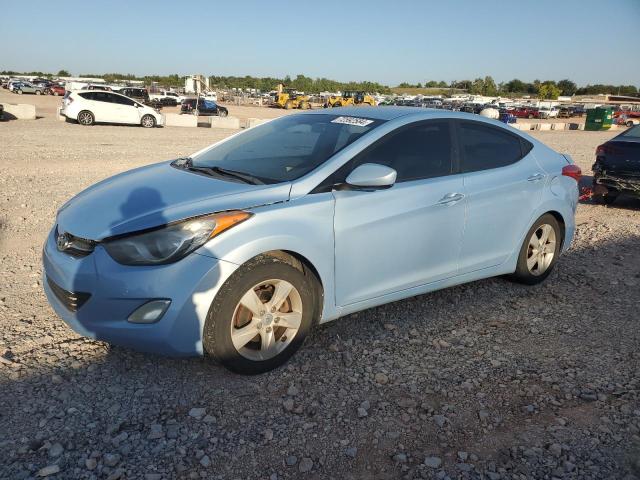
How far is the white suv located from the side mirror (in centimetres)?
2108

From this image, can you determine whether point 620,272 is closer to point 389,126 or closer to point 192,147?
point 389,126

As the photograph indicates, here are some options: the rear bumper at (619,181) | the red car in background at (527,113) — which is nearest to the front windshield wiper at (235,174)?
the rear bumper at (619,181)

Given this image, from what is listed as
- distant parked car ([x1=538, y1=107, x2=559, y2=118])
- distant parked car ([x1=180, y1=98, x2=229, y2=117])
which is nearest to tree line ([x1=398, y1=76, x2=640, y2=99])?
distant parked car ([x1=538, y1=107, x2=559, y2=118])

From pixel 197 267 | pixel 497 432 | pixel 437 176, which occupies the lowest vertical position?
pixel 497 432

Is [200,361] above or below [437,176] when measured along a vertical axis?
below

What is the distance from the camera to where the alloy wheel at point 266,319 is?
10.3 ft

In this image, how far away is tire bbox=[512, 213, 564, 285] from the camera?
15.5ft

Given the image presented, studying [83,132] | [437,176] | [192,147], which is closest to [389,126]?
[437,176]

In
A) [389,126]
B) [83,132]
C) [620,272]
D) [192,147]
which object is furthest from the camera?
[83,132]

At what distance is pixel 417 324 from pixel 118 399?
7.25ft

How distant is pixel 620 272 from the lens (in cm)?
550

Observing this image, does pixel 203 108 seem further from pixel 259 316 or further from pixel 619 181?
pixel 259 316

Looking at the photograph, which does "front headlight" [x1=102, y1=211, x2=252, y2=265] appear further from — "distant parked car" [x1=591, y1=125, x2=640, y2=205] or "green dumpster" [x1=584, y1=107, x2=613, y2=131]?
"green dumpster" [x1=584, y1=107, x2=613, y2=131]

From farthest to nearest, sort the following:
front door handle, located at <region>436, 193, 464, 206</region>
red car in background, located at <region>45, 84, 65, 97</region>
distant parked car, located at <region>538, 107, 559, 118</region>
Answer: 1. red car in background, located at <region>45, 84, 65, 97</region>
2. distant parked car, located at <region>538, 107, 559, 118</region>
3. front door handle, located at <region>436, 193, 464, 206</region>
